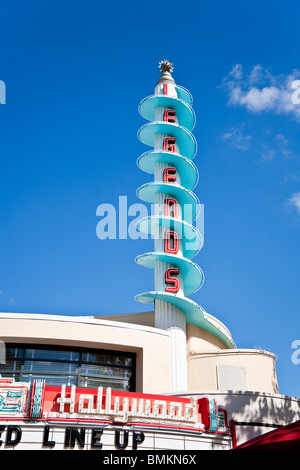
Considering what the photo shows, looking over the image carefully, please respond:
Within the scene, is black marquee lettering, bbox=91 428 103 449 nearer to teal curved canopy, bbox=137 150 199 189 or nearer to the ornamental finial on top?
teal curved canopy, bbox=137 150 199 189

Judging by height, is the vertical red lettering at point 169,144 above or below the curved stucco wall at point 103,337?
above

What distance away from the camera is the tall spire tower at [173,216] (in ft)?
92.2

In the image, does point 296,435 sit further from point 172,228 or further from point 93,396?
point 172,228

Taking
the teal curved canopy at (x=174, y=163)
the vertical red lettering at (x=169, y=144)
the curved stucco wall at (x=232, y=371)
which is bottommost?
the curved stucco wall at (x=232, y=371)

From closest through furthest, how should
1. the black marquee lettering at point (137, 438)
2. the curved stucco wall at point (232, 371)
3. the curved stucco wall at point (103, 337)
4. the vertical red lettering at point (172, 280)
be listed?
1. the black marquee lettering at point (137, 438)
2. the curved stucco wall at point (103, 337)
3. the curved stucco wall at point (232, 371)
4. the vertical red lettering at point (172, 280)

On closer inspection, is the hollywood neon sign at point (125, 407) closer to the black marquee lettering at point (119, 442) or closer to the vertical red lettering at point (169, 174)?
the black marquee lettering at point (119, 442)

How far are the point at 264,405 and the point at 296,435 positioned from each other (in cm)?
1305

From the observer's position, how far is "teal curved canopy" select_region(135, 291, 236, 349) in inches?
1103

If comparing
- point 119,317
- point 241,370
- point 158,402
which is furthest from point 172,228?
point 158,402

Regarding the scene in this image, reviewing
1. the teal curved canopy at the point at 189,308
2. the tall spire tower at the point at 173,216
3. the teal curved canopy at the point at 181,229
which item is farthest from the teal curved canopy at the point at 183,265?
the teal curved canopy at the point at 189,308

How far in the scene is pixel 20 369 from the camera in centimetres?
2281

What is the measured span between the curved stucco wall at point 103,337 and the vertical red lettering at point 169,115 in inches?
680

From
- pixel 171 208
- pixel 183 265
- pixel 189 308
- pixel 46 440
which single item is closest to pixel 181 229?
pixel 171 208
